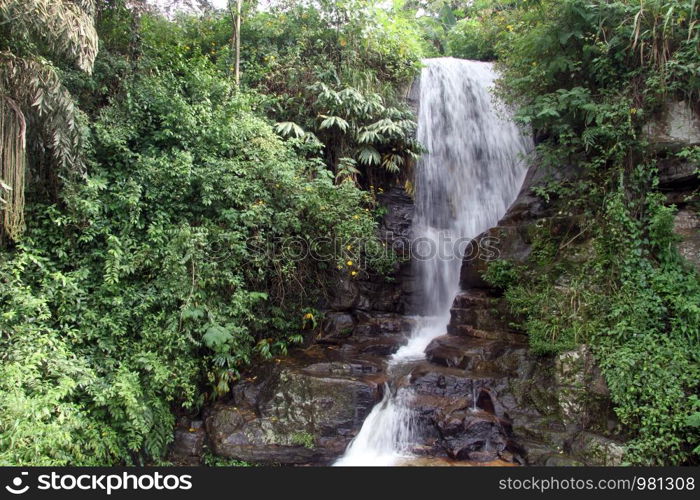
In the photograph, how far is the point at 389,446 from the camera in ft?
19.9

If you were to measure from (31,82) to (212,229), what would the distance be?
294 cm

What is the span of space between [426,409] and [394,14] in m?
10.8

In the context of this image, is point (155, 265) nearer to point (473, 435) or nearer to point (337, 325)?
point (337, 325)

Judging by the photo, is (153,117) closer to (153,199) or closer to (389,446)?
(153,199)

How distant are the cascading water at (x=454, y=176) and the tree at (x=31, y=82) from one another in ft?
22.7

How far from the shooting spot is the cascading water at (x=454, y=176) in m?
9.95

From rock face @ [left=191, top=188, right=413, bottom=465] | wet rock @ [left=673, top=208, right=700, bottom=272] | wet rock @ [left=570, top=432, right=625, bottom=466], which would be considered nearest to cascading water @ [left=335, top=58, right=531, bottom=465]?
rock face @ [left=191, top=188, right=413, bottom=465]

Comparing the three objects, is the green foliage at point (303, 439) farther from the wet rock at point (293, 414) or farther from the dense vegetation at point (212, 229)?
the dense vegetation at point (212, 229)

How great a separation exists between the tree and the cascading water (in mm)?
6914

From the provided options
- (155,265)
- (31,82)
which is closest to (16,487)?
(155,265)

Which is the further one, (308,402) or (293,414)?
(308,402)

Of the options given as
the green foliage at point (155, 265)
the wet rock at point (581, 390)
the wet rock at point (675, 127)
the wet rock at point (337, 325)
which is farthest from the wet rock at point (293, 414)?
the wet rock at point (675, 127)

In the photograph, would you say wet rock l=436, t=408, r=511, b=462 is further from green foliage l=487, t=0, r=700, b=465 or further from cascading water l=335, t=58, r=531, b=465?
cascading water l=335, t=58, r=531, b=465

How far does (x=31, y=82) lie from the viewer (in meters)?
5.56
